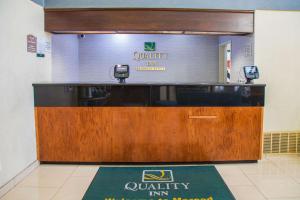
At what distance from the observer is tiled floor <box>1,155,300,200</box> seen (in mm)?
3045

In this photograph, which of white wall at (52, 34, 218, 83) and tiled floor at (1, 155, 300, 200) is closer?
tiled floor at (1, 155, 300, 200)

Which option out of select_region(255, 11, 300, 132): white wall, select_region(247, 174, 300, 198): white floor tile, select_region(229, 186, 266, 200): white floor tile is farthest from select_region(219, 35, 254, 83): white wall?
select_region(229, 186, 266, 200): white floor tile

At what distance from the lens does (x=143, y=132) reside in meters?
3.90

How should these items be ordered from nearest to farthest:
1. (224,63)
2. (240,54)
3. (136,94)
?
(136,94)
(240,54)
(224,63)

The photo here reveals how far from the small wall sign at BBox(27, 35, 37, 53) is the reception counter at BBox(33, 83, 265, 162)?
1.64ft

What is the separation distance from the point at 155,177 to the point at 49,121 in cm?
170

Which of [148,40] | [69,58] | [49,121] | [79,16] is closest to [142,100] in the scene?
[49,121]

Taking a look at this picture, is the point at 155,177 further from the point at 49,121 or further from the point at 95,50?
the point at 95,50

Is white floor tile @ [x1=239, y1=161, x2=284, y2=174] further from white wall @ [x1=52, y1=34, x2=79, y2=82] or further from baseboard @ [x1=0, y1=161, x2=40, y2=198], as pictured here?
white wall @ [x1=52, y1=34, x2=79, y2=82]

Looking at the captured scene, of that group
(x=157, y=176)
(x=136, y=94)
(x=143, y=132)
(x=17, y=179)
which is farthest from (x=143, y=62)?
(x=17, y=179)

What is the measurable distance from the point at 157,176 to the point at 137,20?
230 cm

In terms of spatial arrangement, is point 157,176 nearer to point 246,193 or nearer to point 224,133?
point 246,193

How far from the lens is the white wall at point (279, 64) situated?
170 inches

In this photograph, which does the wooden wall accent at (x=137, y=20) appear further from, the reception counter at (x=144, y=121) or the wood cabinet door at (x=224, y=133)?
the wood cabinet door at (x=224, y=133)
